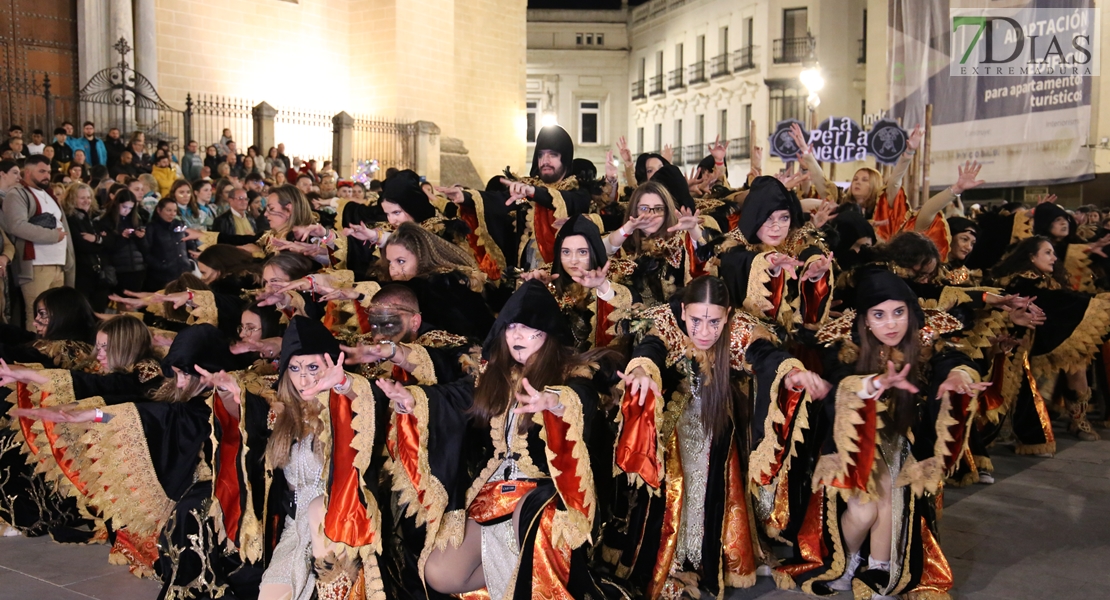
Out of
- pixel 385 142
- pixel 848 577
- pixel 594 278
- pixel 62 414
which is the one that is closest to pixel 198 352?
pixel 62 414

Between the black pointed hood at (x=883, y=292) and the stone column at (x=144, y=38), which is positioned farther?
the stone column at (x=144, y=38)

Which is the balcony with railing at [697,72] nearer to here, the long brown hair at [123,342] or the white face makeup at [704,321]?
the long brown hair at [123,342]

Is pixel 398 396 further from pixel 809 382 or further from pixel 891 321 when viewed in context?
pixel 891 321

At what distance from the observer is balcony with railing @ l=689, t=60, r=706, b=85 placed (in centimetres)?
4031

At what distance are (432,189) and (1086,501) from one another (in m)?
4.55

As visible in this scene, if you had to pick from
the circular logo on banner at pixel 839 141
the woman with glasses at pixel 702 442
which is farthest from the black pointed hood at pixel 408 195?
the circular logo on banner at pixel 839 141

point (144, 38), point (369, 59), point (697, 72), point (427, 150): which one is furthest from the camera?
point (697, 72)

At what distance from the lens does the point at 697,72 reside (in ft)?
134

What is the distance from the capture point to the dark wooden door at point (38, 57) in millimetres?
15555

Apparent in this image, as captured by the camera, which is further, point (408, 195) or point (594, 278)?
point (408, 195)

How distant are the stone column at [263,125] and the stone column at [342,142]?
5.28ft

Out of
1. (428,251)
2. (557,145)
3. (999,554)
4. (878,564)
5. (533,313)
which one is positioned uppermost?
(557,145)

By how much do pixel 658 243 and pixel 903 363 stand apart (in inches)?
62.1

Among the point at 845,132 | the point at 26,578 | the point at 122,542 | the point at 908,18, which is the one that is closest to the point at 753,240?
the point at 122,542
